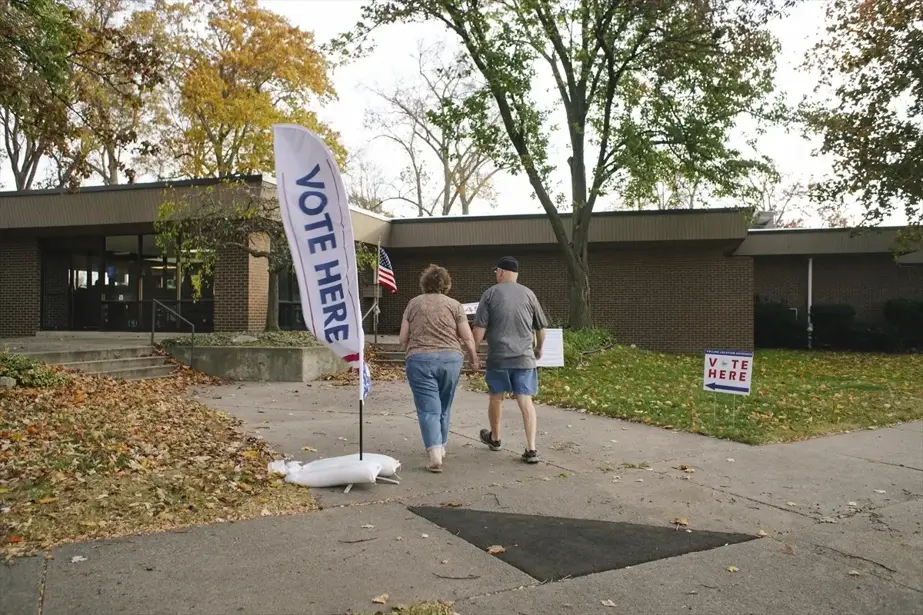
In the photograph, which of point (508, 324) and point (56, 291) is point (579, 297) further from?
point (56, 291)

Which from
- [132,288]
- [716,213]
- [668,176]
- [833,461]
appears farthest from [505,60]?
[833,461]

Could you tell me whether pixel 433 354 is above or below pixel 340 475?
above

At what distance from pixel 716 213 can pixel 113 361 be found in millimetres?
17046

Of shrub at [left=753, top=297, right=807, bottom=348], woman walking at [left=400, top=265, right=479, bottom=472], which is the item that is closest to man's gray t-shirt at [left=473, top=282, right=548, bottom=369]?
woman walking at [left=400, top=265, right=479, bottom=472]

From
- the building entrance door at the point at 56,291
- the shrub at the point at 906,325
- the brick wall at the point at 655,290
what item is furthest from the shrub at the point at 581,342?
the building entrance door at the point at 56,291

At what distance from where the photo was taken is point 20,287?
2172 cm

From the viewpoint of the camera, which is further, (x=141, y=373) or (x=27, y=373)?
(x=141, y=373)

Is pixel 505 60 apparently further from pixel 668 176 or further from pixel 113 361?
pixel 113 361

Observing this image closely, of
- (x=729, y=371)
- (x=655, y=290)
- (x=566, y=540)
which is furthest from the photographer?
(x=655, y=290)

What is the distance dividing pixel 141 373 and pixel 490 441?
342 inches

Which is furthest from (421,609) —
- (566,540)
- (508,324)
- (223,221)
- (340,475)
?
(223,221)

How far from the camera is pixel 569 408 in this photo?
33.0 feet

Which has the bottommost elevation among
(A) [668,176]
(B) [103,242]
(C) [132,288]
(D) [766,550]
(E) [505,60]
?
(D) [766,550]

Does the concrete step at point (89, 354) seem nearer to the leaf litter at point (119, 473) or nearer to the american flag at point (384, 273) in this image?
the leaf litter at point (119, 473)
